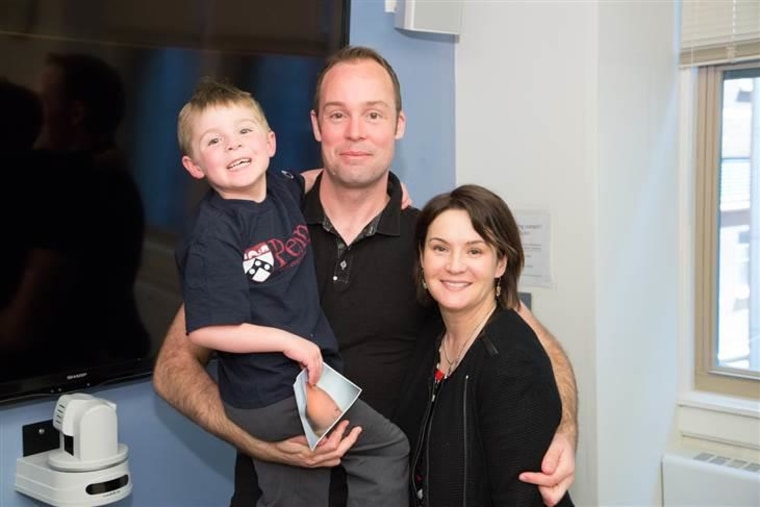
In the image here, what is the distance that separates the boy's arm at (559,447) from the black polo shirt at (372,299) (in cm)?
28

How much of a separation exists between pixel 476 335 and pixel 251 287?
477mm

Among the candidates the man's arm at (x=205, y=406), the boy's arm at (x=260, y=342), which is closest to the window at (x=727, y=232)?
the man's arm at (x=205, y=406)

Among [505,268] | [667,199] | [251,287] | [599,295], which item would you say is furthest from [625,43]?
[251,287]

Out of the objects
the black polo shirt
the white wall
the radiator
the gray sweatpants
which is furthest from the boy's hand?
Answer: the radiator

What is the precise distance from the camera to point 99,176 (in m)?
1.84

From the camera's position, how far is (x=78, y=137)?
70.3 inches

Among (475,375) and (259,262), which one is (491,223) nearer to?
(475,375)

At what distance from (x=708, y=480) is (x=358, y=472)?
1585mm

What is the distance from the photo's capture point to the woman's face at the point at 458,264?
1.75m

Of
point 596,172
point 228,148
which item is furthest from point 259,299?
point 596,172

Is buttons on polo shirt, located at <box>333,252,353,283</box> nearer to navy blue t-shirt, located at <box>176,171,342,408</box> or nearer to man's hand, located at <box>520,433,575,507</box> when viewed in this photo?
navy blue t-shirt, located at <box>176,171,342,408</box>

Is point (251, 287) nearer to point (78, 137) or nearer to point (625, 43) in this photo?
point (78, 137)

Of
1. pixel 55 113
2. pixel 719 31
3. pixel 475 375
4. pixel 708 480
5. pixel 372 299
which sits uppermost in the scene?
pixel 719 31

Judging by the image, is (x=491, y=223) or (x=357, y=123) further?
(x=357, y=123)
